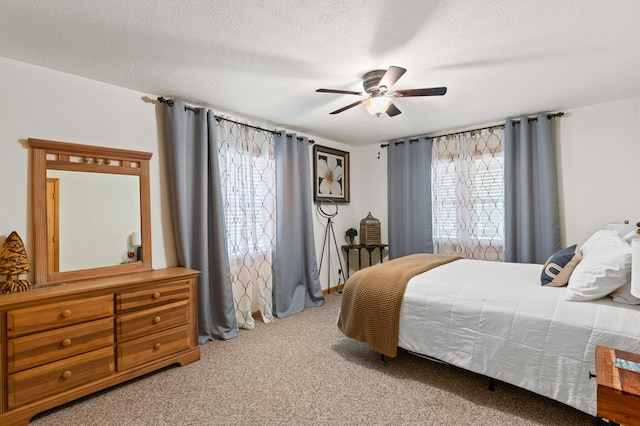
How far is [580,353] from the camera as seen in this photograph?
66.4 inches

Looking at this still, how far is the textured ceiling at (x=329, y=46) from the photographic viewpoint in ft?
5.53

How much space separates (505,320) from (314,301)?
2.55 m

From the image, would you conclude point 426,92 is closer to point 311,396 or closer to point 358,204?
point 311,396

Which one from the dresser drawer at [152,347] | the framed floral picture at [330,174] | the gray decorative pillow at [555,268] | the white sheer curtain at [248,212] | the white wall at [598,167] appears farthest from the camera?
the framed floral picture at [330,174]

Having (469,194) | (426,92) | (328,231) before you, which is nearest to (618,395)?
(426,92)

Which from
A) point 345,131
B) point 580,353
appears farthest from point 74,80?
point 580,353

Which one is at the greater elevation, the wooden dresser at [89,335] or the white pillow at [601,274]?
the white pillow at [601,274]

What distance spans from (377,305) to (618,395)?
1.46 m

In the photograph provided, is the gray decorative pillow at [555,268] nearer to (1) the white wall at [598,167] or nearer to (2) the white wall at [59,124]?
(1) the white wall at [598,167]

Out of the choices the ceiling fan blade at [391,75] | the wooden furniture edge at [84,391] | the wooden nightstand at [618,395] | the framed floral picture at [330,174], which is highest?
the ceiling fan blade at [391,75]

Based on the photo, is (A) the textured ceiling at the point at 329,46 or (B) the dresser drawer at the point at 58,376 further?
(B) the dresser drawer at the point at 58,376

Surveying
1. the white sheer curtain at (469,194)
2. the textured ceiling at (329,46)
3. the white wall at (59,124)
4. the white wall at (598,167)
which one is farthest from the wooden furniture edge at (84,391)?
the white wall at (598,167)

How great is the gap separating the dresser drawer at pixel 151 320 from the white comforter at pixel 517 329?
1783 mm

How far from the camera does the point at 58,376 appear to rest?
1967mm
